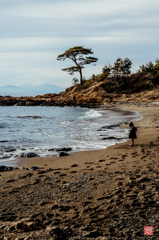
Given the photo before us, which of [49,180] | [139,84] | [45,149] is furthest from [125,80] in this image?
[49,180]

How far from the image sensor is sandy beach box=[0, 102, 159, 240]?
333cm

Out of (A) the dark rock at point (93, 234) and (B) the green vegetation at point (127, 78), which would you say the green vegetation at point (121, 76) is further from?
(A) the dark rock at point (93, 234)

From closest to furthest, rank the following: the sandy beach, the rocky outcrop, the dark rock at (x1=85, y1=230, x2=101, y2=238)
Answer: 1. the dark rock at (x1=85, y1=230, x2=101, y2=238)
2. the sandy beach
3. the rocky outcrop

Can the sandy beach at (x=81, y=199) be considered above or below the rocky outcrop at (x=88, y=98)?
below

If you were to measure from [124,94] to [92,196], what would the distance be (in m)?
43.0

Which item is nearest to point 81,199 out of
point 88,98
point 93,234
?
point 93,234

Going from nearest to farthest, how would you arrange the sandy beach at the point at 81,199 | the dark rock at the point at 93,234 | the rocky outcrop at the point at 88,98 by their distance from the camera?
1. the dark rock at the point at 93,234
2. the sandy beach at the point at 81,199
3. the rocky outcrop at the point at 88,98

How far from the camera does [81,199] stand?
4.49m

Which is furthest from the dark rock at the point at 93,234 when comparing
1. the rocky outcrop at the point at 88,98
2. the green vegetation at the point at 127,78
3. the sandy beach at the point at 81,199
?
the green vegetation at the point at 127,78

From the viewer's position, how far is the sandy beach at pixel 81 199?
3328 millimetres

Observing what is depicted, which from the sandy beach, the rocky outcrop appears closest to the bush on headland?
the rocky outcrop

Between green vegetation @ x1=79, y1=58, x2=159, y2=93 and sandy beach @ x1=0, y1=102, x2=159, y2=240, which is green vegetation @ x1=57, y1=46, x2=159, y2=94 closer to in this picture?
green vegetation @ x1=79, y1=58, x2=159, y2=93

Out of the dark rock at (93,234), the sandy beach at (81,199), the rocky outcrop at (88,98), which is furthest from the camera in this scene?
the rocky outcrop at (88,98)

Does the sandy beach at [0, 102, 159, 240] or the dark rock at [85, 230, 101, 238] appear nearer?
the dark rock at [85, 230, 101, 238]
